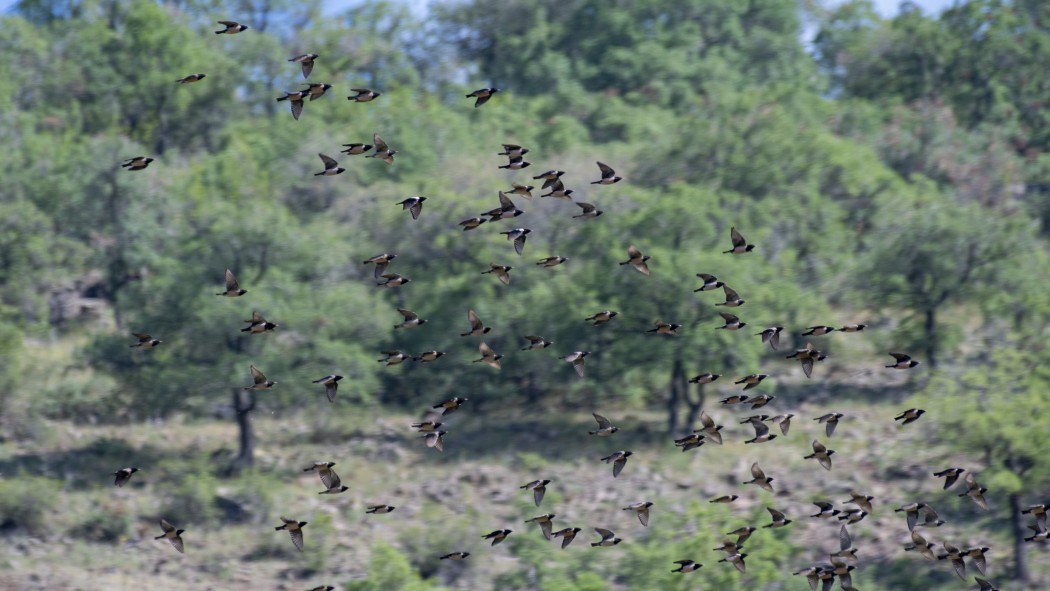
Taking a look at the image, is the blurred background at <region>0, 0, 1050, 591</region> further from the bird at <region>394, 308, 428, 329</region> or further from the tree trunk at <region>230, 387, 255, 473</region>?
the bird at <region>394, 308, 428, 329</region>

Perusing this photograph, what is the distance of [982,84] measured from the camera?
87188 millimetres

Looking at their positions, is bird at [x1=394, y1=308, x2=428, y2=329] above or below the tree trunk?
above

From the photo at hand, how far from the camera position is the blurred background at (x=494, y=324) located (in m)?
52.0

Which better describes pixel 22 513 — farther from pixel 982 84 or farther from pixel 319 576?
pixel 982 84

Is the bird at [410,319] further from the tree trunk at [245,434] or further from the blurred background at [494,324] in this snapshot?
the tree trunk at [245,434]

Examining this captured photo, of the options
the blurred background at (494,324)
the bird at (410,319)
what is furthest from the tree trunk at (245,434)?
the bird at (410,319)

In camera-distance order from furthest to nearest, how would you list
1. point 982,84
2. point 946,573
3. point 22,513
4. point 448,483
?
point 982,84, point 448,483, point 22,513, point 946,573

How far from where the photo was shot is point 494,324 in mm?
62000

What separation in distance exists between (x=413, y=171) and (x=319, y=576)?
28144 millimetres

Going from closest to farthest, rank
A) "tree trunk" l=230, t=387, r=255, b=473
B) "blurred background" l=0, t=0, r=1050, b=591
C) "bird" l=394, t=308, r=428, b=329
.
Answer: "bird" l=394, t=308, r=428, b=329, "blurred background" l=0, t=0, r=1050, b=591, "tree trunk" l=230, t=387, r=255, b=473

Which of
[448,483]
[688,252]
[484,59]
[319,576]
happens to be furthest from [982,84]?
[319,576]

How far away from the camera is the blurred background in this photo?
52.0m

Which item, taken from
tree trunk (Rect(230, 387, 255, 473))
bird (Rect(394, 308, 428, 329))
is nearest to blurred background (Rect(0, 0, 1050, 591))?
tree trunk (Rect(230, 387, 255, 473))

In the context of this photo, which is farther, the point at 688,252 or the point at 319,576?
the point at 688,252
